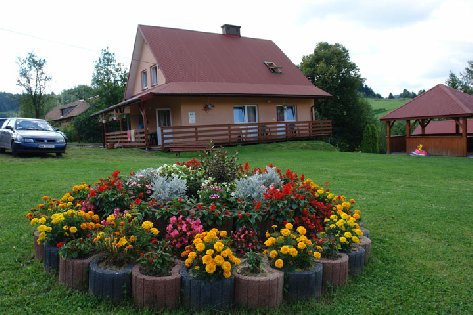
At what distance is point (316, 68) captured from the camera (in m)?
33.1

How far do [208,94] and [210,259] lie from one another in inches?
680

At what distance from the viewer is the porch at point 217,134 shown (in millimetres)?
18844

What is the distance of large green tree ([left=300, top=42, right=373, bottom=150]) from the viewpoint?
108ft

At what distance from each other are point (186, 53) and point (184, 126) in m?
6.06

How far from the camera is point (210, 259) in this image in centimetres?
301

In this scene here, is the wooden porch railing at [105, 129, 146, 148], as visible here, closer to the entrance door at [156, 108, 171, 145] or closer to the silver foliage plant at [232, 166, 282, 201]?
the entrance door at [156, 108, 171, 145]

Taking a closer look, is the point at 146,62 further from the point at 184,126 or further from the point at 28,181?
the point at 28,181

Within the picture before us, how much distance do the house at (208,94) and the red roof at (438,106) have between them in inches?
182

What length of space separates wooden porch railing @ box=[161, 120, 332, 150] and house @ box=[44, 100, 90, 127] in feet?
116

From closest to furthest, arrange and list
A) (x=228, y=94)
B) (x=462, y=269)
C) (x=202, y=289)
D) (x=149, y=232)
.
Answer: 1. (x=202, y=289)
2. (x=149, y=232)
3. (x=462, y=269)
4. (x=228, y=94)

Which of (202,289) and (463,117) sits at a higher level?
(463,117)

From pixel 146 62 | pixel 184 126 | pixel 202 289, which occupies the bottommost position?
pixel 202 289

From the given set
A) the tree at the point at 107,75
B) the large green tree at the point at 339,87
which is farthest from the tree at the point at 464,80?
the tree at the point at 107,75

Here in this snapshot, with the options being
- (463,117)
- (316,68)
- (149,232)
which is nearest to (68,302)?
A: (149,232)
